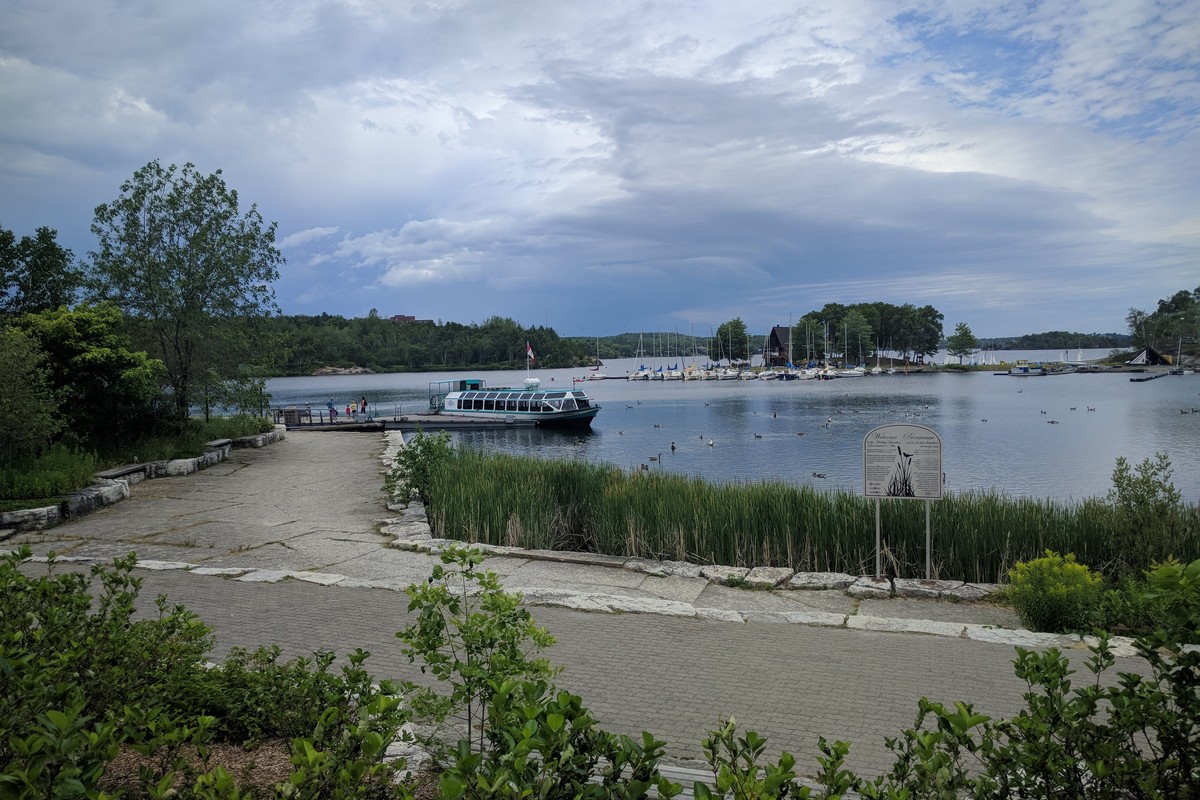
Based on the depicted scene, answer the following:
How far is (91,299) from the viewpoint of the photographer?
19141 millimetres

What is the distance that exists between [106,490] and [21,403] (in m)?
1.87

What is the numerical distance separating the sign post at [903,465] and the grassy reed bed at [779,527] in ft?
3.93

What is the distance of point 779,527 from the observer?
32.6 ft

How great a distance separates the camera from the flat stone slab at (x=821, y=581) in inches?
311

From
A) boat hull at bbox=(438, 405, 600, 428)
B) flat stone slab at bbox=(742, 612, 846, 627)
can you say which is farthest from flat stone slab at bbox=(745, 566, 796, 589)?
boat hull at bbox=(438, 405, 600, 428)

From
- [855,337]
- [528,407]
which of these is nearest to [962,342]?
[855,337]

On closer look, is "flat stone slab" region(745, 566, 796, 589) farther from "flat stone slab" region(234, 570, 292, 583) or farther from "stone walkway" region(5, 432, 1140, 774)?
"flat stone slab" region(234, 570, 292, 583)

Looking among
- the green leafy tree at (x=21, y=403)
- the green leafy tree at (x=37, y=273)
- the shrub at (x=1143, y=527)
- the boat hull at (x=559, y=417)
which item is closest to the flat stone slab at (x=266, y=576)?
the green leafy tree at (x=21, y=403)

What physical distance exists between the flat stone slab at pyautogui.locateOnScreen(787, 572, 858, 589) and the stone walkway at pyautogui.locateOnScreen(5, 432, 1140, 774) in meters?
0.14

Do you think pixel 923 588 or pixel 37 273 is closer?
pixel 923 588

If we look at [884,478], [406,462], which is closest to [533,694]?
[884,478]

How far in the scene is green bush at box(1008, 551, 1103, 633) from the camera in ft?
20.9

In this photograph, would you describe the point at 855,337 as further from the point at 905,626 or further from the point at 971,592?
the point at 905,626

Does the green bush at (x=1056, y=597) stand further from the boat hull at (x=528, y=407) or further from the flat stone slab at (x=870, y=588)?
the boat hull at (x=528, y=407)
